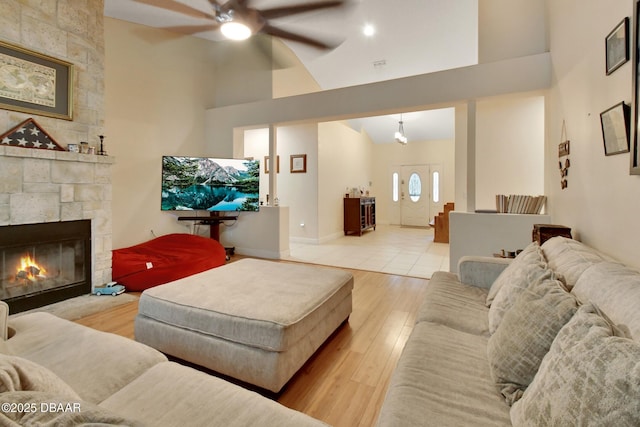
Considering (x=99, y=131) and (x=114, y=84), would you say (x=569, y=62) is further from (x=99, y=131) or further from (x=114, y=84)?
(x=114, y=84)

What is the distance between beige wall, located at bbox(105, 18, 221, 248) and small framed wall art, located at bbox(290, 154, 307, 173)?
1554 millimetres

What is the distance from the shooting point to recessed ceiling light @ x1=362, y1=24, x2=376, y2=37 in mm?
4094

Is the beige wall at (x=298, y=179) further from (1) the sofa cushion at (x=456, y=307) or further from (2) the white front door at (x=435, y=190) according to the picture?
(2) the white front door at (x=435, y=190)

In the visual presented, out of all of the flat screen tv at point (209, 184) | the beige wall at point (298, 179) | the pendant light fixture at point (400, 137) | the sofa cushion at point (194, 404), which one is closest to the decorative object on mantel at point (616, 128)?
the sofa cushion at point (194, 404)

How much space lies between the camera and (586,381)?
24.9 inches

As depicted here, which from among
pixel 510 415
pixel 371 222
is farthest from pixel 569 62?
pixel 371 222

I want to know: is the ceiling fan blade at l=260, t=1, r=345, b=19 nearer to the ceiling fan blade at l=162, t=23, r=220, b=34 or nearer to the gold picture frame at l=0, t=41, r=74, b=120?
the ceiling fan blade at l=162, t=23, r=220, b=34

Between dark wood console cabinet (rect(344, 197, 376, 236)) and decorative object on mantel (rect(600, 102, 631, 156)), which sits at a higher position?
decorative object on mantel (rect(600, 102, 631, 156))

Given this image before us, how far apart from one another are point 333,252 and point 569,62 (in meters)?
3.83

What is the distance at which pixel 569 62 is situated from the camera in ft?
8.02

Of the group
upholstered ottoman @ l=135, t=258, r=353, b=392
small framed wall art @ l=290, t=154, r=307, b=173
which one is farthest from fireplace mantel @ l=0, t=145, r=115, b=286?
small framed wall art @ l=290, t=154, r=307, b=173

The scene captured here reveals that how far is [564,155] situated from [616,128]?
3.51 ft

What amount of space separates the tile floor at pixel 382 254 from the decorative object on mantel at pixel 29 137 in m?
3.16

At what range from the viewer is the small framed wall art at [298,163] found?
19.6 ft
